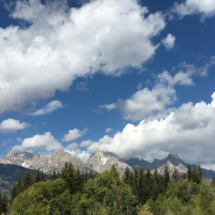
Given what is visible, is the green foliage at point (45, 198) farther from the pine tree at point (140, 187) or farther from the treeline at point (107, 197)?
the pine tree at point (140, 187)

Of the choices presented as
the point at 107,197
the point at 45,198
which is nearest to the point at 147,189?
the point at 107,197

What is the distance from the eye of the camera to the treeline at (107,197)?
200ft

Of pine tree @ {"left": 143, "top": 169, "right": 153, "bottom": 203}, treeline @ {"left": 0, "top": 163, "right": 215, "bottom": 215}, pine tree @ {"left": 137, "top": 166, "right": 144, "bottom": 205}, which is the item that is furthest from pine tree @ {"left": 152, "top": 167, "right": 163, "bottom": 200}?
pine tree @ {"left": 137, "top": 166, "right": 144, "bottom": 205}

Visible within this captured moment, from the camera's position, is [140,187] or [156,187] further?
[140,187]

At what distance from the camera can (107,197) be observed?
3014 inches

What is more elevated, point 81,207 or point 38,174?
point 38,174

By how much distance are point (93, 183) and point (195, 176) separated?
2827 inches

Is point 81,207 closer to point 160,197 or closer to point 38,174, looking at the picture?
point 160,197

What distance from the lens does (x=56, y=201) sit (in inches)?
3031

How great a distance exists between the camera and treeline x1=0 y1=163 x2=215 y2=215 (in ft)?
200

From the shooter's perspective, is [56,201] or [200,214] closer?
[200,214]

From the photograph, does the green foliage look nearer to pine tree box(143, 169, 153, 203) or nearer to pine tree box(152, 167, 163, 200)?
pine tree box(143, 169, 153, 203)

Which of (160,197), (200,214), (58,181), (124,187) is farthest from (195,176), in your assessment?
(58,181)

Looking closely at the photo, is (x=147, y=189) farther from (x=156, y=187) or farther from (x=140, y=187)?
(x=140, y=187)
